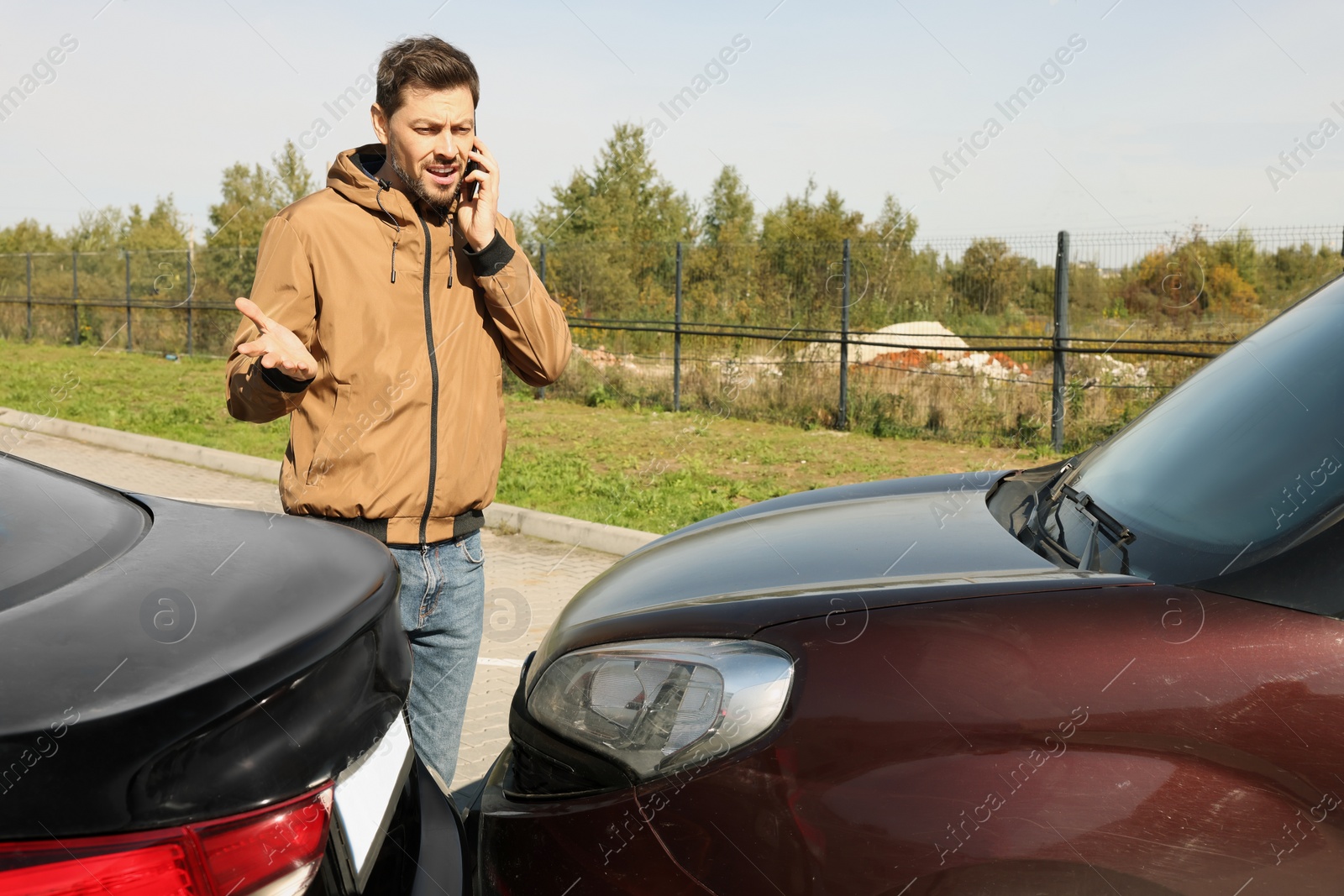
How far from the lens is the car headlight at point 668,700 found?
5.74ft

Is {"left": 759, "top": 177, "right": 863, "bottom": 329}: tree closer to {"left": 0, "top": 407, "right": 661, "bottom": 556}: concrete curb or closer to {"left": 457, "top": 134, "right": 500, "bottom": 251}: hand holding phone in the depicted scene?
{"left": 0, "top": 407, "right": 661, "bottom": 556}: concrete curb

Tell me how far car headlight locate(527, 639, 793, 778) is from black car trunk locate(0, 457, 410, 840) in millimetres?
349

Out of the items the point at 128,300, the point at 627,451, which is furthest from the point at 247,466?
the point at 128,300

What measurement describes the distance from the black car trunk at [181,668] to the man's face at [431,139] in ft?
2.92

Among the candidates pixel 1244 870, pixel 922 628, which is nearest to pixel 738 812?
pixel 922 628

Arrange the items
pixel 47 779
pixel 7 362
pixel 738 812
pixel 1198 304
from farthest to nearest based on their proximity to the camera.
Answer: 1. pixel 7 362
2. pixel 1198 304
3. pixel 738 812
4. pixel 47 779

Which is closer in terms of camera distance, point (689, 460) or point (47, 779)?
point (47, 779)

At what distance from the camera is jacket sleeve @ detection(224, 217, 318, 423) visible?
2408 millimetres

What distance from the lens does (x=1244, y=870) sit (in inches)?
58.6

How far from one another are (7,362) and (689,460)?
53.8 ft

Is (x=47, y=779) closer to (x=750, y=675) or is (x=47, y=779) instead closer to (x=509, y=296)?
(x=750, y=675)

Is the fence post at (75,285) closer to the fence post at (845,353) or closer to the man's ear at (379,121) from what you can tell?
the fence post at (845,353)

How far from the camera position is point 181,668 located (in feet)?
4.81

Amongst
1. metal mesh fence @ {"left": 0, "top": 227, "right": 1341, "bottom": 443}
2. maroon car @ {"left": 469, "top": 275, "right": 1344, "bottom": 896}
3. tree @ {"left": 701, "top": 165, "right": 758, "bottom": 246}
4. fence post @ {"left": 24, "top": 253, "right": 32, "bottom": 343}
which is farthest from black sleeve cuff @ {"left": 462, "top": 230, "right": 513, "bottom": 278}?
tree @ {"left": 701, "top": 165, "right": 758, "bottom": 246}
